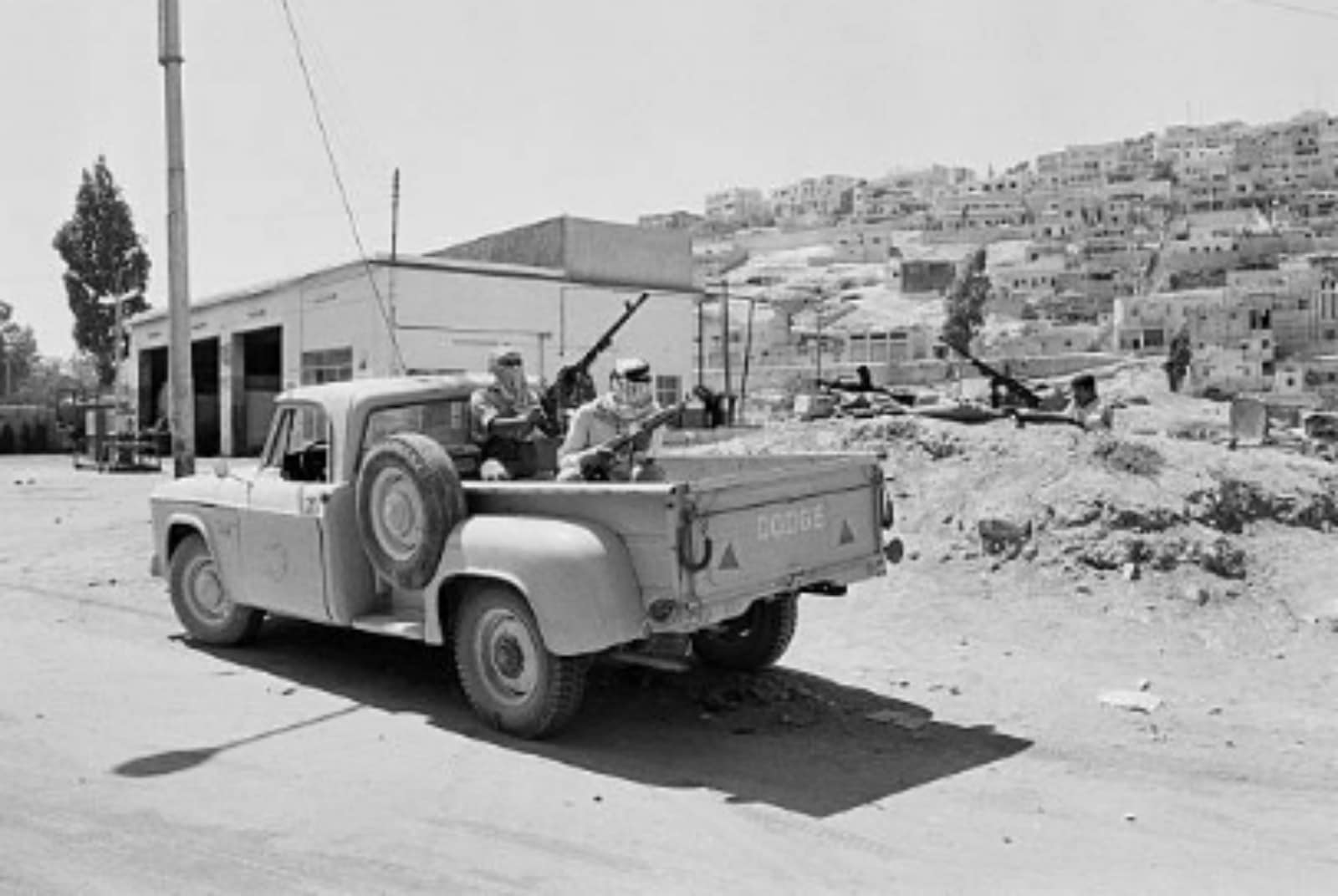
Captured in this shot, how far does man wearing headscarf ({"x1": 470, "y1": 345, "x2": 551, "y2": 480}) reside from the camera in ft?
24.5

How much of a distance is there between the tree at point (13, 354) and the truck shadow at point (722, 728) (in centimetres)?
5060

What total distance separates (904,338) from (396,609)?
111988 millimetres

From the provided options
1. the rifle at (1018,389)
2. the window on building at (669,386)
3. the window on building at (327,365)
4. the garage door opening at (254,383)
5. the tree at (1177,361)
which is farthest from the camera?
the tree at (1177,361)

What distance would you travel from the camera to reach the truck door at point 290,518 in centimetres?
709

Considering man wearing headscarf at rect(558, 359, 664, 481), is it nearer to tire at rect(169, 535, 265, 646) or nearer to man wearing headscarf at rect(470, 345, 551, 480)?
man wearing headscarf at rect(470, 345, 551, 480)

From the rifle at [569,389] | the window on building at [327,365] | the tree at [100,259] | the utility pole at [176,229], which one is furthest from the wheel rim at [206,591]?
the tree at [100,259]

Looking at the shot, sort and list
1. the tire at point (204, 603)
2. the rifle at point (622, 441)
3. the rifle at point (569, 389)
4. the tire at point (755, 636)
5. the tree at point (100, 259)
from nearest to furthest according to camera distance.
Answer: the rifle at point (622, 441) < the tire at point (755, 636) < the tire at point (204, 603) < the rifle at point (569, 389) < the tree at point (100, 259)

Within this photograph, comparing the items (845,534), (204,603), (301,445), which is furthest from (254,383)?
(845,534)

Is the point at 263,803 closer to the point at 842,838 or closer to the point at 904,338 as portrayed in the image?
the point at 842,838

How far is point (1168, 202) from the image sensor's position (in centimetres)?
19725

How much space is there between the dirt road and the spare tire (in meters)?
0.86

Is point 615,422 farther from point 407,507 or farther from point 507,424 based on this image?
point 407,507

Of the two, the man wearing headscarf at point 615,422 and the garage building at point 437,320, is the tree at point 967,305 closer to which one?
the garage building at point 437,320

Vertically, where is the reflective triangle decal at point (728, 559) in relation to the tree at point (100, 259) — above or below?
below
